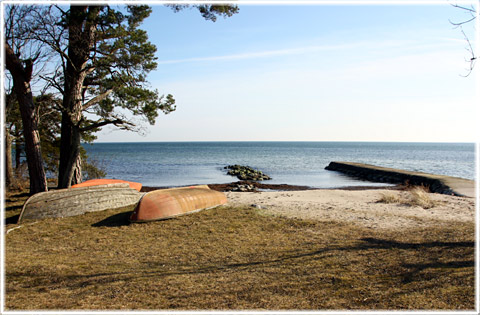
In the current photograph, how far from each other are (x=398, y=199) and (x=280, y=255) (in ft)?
27.6

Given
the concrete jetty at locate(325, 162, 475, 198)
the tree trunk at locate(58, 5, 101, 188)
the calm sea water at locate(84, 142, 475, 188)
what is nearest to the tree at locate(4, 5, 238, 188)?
the tree trunk at locate(58, 5, 101, 188)

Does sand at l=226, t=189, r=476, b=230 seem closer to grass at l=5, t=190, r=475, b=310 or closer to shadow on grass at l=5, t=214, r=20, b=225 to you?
grass at l=5, t=190, r=475, b=310

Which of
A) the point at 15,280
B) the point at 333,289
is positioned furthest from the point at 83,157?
the point at 333,289

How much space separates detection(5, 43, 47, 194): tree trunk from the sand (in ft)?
22.4

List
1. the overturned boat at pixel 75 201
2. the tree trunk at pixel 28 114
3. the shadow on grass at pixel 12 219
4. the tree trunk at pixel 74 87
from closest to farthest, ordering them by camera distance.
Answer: the shadow on grass at pixel 12 219 → the overturned boat at pixel 75 201 → the tree trunk at pixel 28 114 → the tree trunk at pixel 74 87

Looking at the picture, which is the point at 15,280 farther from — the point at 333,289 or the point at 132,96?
the point at 132,96

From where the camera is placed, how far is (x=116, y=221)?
10.3 metres

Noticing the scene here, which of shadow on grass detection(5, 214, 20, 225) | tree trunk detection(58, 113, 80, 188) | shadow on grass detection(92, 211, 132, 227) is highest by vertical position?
tree trunk detection(58, 113, 80, 188)

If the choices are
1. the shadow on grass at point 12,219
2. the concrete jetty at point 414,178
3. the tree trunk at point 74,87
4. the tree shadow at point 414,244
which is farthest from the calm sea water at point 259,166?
the tree shadow at point 414,244

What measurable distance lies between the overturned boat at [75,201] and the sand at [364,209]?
3789 mm

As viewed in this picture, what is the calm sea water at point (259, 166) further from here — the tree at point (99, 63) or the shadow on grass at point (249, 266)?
the shadow on grass at point (249, 266)

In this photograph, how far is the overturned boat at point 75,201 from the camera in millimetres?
10617

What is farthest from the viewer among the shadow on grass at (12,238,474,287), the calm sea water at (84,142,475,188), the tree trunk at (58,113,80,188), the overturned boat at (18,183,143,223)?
the calm sea water at (84,142,475,188)

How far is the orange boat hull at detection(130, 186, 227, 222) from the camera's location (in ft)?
33.1
